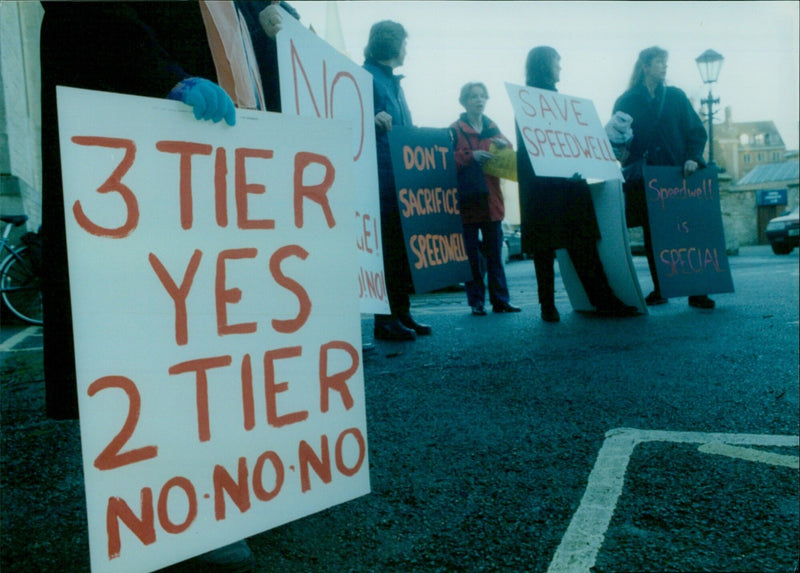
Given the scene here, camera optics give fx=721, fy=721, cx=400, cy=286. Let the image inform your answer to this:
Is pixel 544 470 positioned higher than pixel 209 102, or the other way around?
pixel 209 102

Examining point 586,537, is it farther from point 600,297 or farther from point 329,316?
point 600,297

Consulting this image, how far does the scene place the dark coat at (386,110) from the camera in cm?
449

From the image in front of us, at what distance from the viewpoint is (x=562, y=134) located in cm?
502

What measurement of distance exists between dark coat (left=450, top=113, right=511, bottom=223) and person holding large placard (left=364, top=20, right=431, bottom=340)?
1243 mm

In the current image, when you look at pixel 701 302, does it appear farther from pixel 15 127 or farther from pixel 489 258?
pixel 15 127

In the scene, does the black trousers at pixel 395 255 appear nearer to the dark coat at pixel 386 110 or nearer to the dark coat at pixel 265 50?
the dark coat at pixel 386 110

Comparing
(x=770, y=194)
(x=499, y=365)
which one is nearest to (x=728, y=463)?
(x=499, y=365)

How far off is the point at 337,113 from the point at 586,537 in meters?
2.39

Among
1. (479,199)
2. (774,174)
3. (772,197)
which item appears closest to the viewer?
(479,199)

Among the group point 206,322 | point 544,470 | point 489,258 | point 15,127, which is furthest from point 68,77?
point 15,127

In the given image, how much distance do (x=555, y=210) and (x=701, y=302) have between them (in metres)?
1.61

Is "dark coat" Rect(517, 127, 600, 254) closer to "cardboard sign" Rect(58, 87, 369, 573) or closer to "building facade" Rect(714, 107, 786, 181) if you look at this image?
"cardboard sign" Rect(58, 87, 369, 573)

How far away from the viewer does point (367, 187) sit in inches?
146

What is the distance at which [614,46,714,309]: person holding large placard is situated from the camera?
18.2 ft
